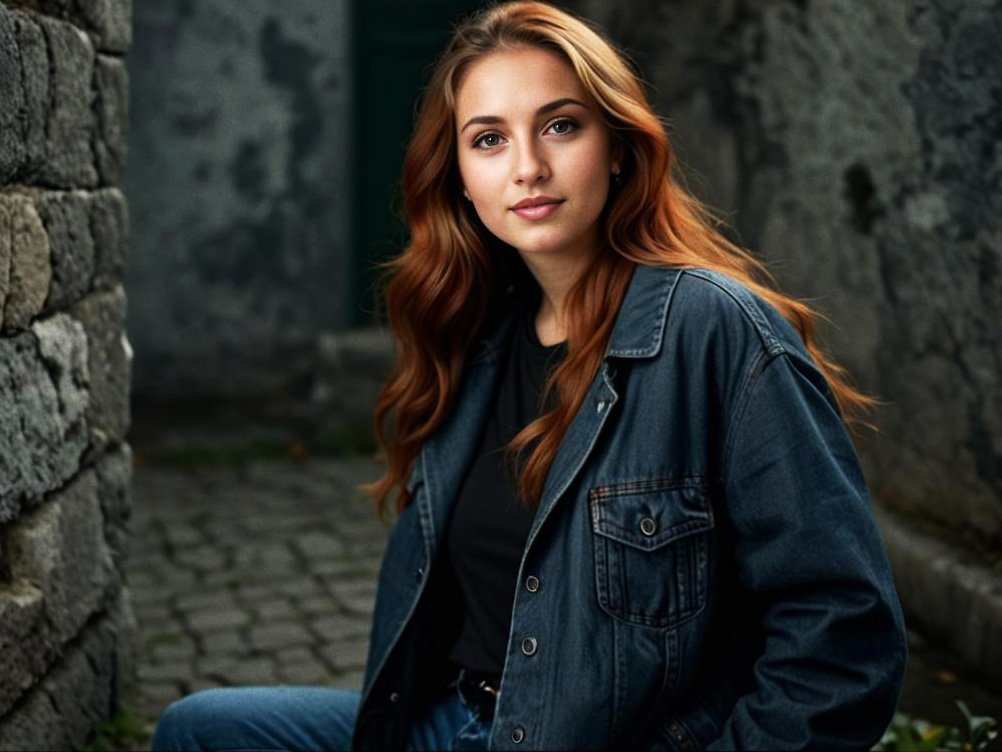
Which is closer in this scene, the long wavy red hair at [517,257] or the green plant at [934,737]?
the long wavy red hair at [517,257]

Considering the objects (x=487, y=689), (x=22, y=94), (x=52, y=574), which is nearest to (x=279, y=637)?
(x=52, y=574)

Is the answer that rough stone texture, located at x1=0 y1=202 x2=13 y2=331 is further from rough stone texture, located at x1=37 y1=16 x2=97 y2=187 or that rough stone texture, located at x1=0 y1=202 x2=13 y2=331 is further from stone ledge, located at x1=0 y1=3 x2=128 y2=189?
rough stone texture, located at x1=37 y1=16 x2=97 y2=187

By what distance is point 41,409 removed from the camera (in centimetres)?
280

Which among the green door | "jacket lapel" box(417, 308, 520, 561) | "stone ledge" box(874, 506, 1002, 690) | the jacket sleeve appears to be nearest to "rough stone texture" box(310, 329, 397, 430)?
the green door

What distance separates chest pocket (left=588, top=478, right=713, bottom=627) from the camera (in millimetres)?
2096

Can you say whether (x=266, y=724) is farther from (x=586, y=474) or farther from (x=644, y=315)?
(x=644, y=315)

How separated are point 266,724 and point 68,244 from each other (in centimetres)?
121

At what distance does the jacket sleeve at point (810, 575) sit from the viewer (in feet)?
6.51

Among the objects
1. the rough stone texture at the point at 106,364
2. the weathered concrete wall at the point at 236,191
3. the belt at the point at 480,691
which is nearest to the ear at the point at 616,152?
the belt at the point at 480,691

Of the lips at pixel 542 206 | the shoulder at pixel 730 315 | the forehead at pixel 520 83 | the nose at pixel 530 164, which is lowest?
the shoulder at pixel 730 315

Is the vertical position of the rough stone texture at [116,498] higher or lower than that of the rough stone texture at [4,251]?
lower

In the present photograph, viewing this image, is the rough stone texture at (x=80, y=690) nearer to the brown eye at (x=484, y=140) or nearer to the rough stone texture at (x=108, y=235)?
the rough stone texture at (x=108, y=235)

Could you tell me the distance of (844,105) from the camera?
15.6ft

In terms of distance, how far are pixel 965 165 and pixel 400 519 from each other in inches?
89.6
